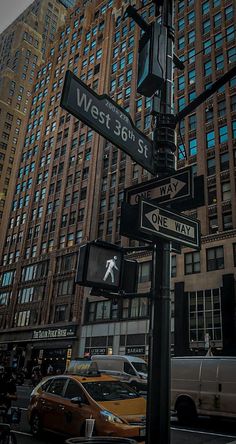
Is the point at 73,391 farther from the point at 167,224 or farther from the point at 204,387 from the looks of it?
the point at 167,224

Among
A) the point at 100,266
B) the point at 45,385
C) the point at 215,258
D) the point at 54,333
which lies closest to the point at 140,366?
the point at 45,385

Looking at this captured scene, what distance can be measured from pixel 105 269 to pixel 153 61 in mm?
3256

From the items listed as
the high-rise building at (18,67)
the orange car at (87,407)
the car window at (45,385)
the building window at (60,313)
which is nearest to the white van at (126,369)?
the car window at (45,385)

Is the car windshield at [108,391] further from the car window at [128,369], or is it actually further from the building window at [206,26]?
the building window at [206,26]

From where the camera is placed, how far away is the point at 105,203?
49000 mm

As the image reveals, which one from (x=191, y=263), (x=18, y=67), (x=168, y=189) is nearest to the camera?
(x=168, y=189)

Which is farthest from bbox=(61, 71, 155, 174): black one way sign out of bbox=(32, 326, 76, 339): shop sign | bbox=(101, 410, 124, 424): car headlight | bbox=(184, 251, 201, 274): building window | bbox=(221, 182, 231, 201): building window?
bbox=(32, 326, 76, 339): shop sign

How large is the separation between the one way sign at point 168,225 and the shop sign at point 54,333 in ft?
137

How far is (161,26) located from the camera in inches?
230

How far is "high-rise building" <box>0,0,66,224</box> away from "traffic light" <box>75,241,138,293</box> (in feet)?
245

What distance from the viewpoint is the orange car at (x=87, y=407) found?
7.69 m

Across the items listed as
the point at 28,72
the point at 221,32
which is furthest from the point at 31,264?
the point at 28,72

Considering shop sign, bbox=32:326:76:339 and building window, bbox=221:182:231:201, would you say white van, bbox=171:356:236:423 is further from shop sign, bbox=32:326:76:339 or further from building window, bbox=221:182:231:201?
shop sign, bbox=32:326:76:339

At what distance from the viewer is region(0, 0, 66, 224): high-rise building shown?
89.4 m
